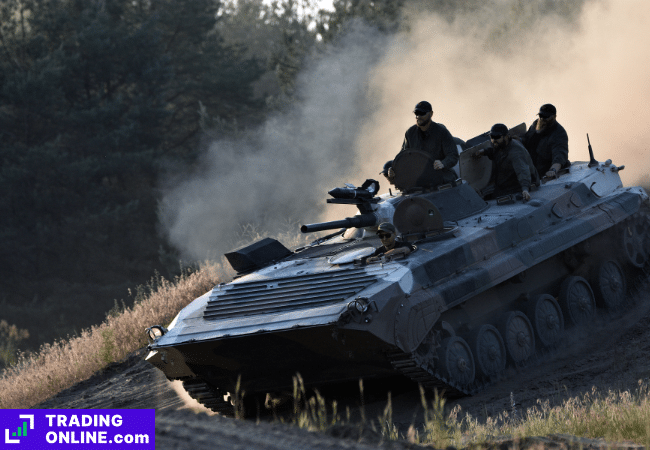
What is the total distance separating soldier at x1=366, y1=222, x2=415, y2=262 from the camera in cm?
891

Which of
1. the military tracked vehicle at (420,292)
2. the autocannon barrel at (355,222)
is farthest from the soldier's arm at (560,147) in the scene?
the autocannon barrel at (355,222)

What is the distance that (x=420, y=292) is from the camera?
8.30 m

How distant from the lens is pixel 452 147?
35.9 feet

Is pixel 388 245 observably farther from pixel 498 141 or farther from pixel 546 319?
pixel 498 141

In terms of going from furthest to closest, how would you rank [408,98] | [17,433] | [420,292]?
[408,98]
[420,292]
[17,433]

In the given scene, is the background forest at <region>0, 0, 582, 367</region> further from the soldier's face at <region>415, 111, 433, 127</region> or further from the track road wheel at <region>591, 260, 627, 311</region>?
the track road wheel at <region>591, 260, 627, 311</region>

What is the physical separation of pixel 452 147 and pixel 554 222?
57.7 inches

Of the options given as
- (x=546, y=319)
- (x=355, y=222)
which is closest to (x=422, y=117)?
(x=355, y=222)

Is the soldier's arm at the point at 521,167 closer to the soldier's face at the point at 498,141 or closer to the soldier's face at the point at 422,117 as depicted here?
the soldier's face at the point at 498,141

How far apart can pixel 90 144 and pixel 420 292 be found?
20045mm

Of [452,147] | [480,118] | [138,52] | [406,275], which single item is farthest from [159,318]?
[138,52]

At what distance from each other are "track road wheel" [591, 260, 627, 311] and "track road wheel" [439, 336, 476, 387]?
329cm

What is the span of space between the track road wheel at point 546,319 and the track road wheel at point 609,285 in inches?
44.1

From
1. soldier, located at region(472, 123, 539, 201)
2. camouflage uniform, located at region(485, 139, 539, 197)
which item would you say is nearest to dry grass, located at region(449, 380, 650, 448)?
camouflage uniform, located at region(485, 139, 539, 197)
